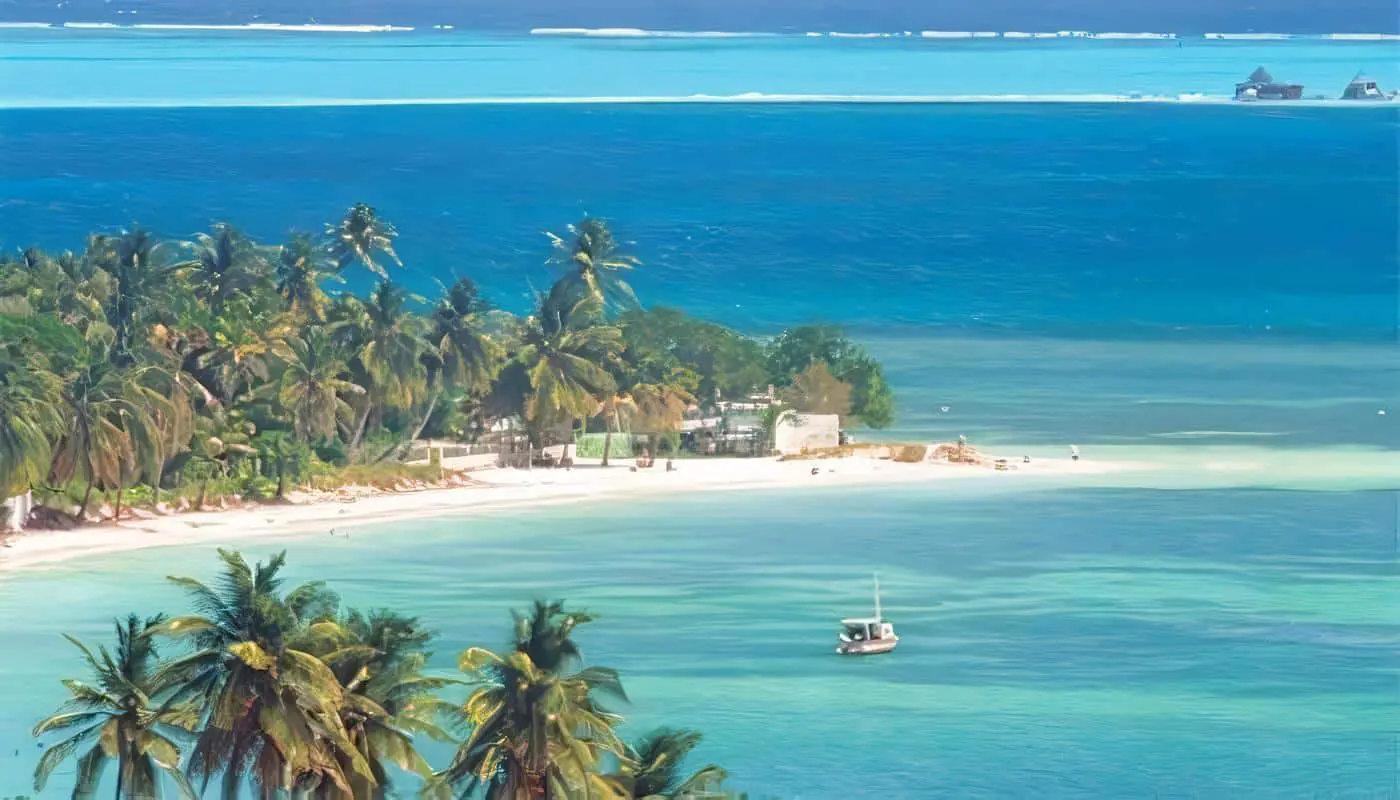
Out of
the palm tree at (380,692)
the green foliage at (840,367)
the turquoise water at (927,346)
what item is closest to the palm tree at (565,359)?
the turquoise water at (927,346)

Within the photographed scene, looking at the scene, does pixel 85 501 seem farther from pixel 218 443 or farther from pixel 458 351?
pixel 458 351

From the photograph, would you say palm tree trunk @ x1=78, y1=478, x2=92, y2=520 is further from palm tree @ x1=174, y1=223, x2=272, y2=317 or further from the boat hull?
the boat hull

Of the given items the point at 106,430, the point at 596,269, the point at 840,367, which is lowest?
the point at 106,430

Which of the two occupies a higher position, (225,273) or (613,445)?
(225,273)

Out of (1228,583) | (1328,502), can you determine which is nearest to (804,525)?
(1228,583)

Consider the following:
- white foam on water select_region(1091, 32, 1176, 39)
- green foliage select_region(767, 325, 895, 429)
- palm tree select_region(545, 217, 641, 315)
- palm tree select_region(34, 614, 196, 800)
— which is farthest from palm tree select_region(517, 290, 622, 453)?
white foam on water select_region(1091, 32, 1176, 39)

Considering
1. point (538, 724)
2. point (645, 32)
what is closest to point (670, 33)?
point (645, 32)
